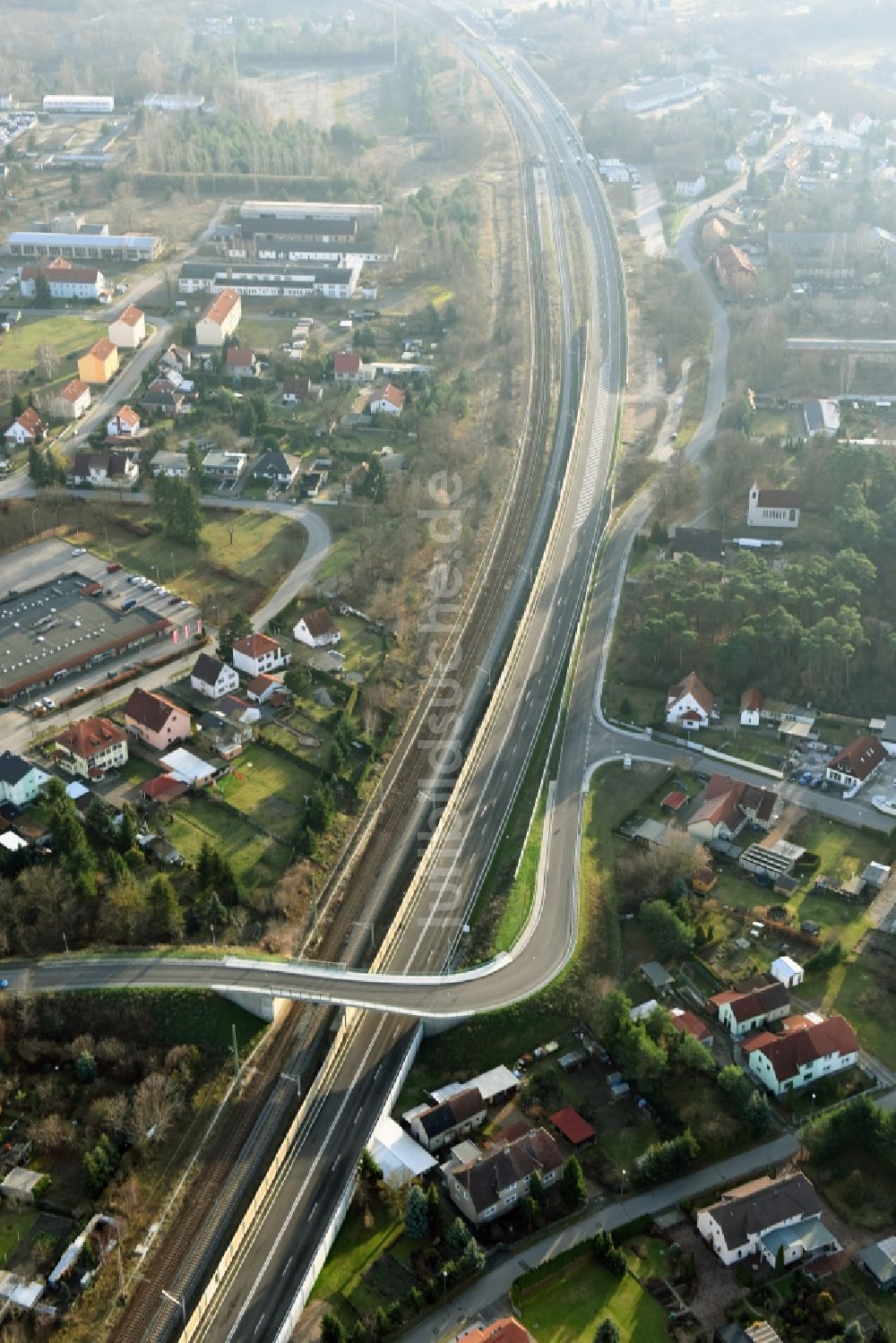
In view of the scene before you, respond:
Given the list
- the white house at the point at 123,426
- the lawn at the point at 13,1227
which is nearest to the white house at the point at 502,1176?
the lawn at the point at 13,1227

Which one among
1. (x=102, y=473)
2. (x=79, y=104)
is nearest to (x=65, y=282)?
(x=102, y=473)

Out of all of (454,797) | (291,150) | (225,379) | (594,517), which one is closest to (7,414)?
(225,379)

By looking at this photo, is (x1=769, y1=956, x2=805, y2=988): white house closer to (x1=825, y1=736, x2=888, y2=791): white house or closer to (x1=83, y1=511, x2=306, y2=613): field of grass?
(x1=825, y1=736, x2=888, y2=791): white house

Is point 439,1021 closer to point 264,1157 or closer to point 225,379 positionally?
point 264,1157

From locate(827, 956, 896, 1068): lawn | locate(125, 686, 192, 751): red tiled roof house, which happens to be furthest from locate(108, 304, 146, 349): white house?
locate(827, 956, 896, 1068): lawn

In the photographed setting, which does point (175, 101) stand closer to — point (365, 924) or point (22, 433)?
point (22, 433)
